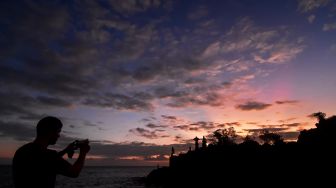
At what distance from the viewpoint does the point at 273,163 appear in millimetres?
26797

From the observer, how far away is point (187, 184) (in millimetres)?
45281

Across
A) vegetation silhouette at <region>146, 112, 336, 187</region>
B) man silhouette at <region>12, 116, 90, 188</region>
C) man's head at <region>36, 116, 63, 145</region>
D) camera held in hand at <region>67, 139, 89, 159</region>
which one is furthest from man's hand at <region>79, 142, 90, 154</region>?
vegetation silhouette at <region>146, 112, 336, 187</region>

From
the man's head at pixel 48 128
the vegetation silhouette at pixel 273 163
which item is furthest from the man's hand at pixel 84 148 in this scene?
the vegetation silhouette at pixel 273 163

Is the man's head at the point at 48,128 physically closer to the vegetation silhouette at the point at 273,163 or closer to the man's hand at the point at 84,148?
the man's hand at the point at 84,148

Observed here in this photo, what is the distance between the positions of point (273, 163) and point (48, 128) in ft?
83.9

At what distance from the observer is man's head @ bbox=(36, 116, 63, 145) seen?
420cm

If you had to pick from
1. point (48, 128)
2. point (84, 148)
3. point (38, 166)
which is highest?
point (48, 128)

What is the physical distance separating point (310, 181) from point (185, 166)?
29.4 meters

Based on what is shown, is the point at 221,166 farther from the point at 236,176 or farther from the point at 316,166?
the point at 316,166

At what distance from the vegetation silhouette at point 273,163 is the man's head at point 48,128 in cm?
2040

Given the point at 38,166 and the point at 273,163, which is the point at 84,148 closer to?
the point at 38,166

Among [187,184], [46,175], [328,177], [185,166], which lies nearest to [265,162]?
[328,177]

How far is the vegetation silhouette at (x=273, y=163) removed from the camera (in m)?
21.8

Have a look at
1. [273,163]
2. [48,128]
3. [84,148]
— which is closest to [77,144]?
[84,148]
